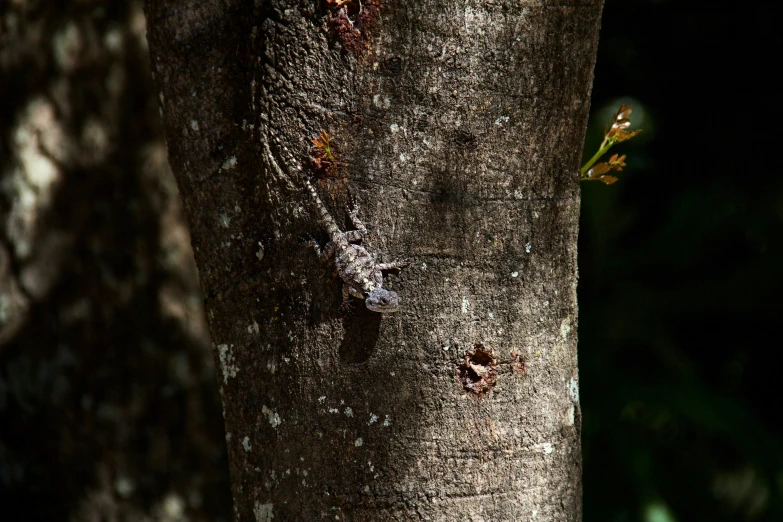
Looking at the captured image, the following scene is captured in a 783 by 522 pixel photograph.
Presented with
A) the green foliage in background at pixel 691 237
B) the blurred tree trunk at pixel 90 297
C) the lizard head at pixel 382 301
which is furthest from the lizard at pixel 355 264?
the green foliage in background at pixel 691 237

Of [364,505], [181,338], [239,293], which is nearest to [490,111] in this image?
[239,293]

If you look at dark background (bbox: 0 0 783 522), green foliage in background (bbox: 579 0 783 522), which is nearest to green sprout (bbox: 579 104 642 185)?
dark background (bbox: 0 0 783 522)

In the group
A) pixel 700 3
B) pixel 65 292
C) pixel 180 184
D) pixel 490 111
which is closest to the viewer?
pixel 490 111

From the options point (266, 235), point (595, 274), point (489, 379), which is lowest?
point (595, 274)

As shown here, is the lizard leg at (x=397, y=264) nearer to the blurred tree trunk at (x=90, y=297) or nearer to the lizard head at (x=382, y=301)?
the lizard head at (x=382, y=301)

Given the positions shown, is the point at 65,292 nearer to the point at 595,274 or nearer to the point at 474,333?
the point at 474,333

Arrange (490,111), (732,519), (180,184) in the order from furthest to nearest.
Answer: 1. (732,519)
2. (180,184)
3. (490,111)

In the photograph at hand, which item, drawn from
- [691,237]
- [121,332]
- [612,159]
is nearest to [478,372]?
[612,159]

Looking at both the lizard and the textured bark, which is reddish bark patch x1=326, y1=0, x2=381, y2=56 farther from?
the lizard
